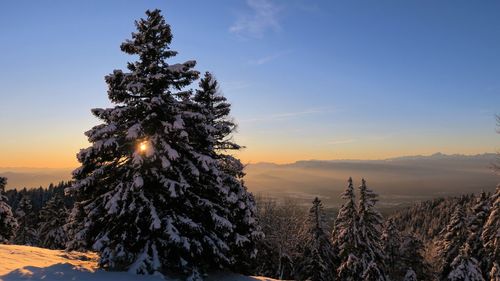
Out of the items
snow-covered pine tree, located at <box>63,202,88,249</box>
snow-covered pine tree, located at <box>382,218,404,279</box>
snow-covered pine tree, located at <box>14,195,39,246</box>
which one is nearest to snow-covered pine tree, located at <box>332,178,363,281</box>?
snow-covered pine tree, located at <box>382,218,404,279</box>

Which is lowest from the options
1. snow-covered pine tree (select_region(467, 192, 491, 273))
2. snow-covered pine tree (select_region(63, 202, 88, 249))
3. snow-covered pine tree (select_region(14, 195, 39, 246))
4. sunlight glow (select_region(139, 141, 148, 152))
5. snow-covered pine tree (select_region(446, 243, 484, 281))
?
snow-covered pine tree (select_region(14, 195, 39, 246))

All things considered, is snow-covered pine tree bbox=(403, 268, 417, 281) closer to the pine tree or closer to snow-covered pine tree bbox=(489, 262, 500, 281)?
the pine tree

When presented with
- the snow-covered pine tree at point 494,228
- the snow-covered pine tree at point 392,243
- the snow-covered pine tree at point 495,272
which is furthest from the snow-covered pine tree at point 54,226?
the snow-covered pine tree at point 495,272

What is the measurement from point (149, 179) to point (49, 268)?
4.80 meters

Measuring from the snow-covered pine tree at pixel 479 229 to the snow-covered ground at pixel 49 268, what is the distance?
30.4 metres

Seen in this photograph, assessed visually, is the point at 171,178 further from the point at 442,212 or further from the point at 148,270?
the point at 442,212

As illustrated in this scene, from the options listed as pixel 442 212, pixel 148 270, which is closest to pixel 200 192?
pixel 148 270

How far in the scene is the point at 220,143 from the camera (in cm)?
2447

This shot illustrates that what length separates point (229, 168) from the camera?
24.1 metres

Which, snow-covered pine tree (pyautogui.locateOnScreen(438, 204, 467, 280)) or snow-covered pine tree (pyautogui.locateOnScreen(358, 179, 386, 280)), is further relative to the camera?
snow-covered pine tree (pyautogui.locateOnScreen(438, 204, 467, 280))

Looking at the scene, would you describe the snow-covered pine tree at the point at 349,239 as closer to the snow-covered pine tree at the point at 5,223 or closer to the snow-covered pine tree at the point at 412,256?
the snow-covered pine tree at the point at 412,256

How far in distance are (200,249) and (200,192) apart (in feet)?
9.21

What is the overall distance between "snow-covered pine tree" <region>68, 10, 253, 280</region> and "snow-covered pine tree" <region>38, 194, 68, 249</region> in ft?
125

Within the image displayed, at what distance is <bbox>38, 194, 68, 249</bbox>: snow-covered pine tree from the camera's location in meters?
51.8
